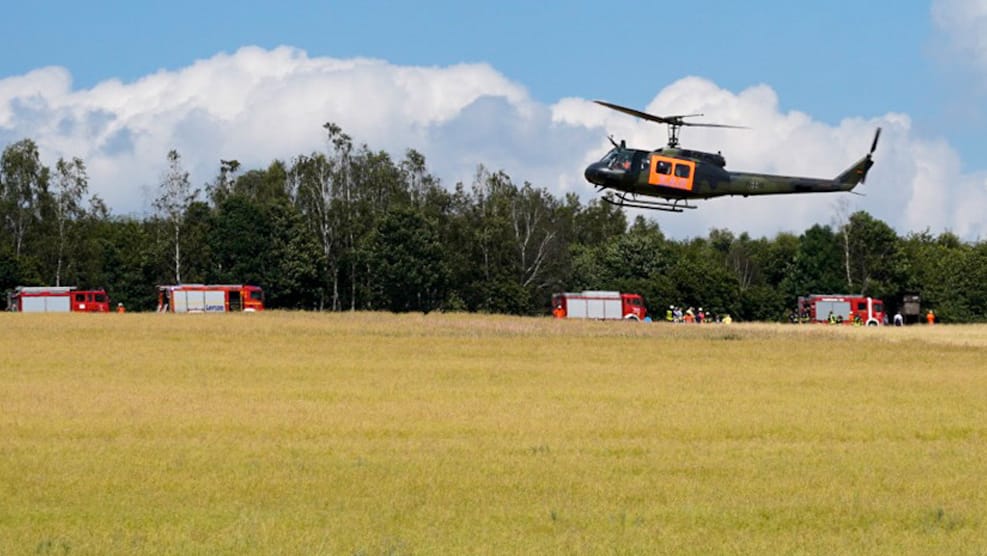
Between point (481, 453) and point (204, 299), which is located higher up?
point (204, 299)

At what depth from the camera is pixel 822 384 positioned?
1614 inches

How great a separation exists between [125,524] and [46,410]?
14.3 m

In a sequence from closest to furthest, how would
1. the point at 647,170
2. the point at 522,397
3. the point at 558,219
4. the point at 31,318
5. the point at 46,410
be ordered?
the point at 46,410 → the point at 522,397 → the point at 647,170 → the point at 31,318 → the point at 558,219

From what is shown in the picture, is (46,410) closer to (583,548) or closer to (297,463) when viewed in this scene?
(297,463)

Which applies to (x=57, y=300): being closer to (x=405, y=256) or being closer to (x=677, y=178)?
(x=405, y=256)

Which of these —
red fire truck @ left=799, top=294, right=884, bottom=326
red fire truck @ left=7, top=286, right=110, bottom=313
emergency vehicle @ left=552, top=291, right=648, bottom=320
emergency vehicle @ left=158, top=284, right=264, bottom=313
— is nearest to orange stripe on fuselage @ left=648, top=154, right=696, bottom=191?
emergency vehicle @ left=158, top=284, right=264, bottom=313

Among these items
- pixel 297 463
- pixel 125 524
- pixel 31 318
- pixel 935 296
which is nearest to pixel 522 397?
pixel 297 463

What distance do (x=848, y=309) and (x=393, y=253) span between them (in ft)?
111

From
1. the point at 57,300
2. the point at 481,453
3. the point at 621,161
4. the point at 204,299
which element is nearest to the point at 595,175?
the point at 621,161

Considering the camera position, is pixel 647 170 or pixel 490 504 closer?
pixel 490 504

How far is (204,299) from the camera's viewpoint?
95812 millimetres

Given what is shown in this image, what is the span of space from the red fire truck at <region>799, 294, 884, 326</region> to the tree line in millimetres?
8610

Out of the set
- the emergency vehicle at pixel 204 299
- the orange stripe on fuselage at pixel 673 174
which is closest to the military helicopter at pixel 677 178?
the orange stripe on fuselage at pixel 673 174

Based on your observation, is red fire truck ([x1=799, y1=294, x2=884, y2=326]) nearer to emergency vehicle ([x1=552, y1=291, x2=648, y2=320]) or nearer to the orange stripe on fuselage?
emergency vehicle ([x1=552, y1=291, x2=648, y2=320])
